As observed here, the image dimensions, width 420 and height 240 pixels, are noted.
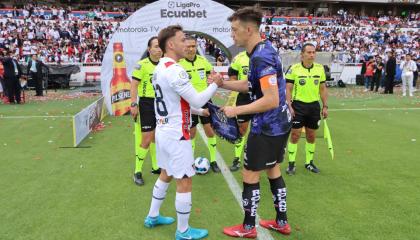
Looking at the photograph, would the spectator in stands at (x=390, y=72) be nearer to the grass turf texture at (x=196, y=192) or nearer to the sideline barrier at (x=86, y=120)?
the grass turf texture at (x=196, y=192)

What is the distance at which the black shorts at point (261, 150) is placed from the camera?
12.4 feet

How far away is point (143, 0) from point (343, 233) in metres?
42.1

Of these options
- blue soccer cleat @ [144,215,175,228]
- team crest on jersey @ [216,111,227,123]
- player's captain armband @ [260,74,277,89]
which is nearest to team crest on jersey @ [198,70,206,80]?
Answer: team crest on jersey @ [216,111,227,123]

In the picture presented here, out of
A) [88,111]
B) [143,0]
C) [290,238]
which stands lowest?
[290,238]

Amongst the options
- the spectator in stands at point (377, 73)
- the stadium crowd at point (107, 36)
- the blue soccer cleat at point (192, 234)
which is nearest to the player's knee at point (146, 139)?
the blue soccer cleat at point (192, 234)

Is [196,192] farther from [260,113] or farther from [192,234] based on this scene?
[260,113]

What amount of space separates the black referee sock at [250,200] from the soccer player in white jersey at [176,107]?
0.60m

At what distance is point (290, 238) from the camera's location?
4.10 meters

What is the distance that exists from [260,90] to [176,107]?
2.68 ft

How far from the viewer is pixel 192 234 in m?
4.04

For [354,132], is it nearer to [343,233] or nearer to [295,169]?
[295,169]

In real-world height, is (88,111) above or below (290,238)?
above

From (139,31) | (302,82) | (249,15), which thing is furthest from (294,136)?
(139,31)

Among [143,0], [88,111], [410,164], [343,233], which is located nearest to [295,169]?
Answer: [410,164]
